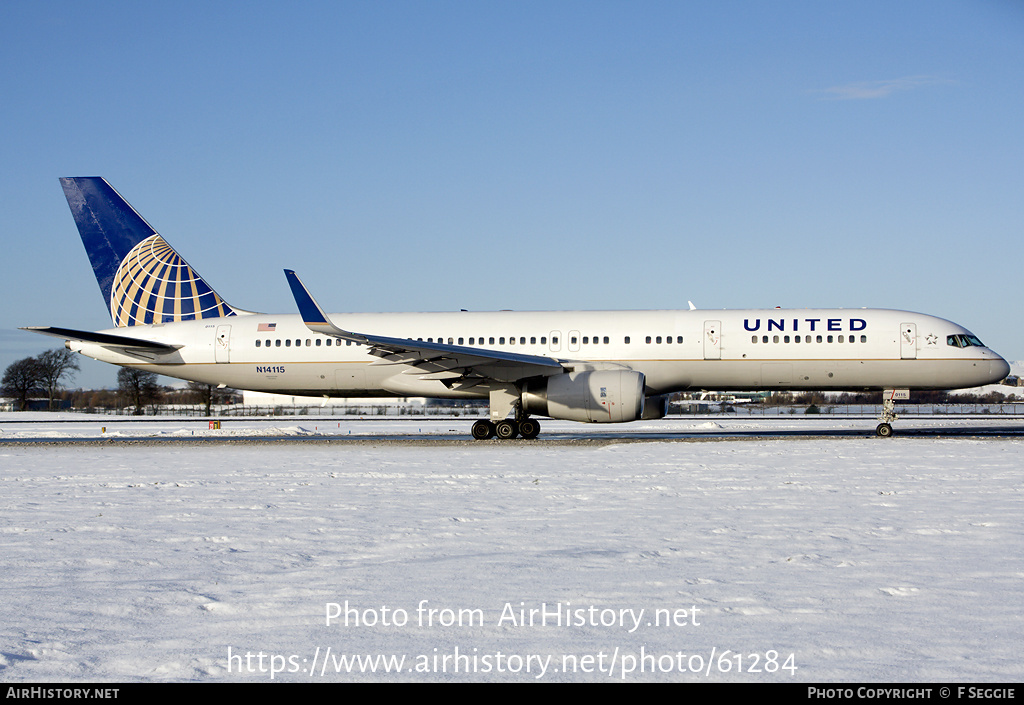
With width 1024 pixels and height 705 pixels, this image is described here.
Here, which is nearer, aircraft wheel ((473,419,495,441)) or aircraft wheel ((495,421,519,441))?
aircraft wheel ((495,421,519,441))

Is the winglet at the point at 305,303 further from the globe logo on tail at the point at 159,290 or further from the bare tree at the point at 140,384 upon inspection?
the bare tree at the point at 140,384

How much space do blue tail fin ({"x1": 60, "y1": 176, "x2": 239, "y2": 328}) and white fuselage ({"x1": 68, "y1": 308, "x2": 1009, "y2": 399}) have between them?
3115 millimetres

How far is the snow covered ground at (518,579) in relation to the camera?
3951 mm

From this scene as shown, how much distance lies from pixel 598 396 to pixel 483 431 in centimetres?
368

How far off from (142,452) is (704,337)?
1388cm

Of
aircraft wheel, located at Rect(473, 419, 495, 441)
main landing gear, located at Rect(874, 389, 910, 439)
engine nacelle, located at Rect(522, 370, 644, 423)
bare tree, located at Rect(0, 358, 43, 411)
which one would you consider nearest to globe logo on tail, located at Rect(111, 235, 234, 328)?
aircraft wheel, located at Rect(473, 419, 495, 441)

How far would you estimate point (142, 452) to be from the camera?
1867cm

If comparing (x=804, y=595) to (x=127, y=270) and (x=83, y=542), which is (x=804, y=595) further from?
(x=127, y=270)

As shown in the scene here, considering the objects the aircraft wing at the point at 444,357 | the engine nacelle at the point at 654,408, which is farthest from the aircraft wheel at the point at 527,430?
the engine nacelle at the point at 654,408

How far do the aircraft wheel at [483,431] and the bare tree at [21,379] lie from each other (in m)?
92.7

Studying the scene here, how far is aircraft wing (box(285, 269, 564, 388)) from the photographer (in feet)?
64.6

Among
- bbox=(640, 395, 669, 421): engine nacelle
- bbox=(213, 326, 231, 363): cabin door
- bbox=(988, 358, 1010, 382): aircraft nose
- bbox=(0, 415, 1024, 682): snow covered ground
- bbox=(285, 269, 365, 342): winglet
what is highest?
bbox=(285, 269, 365, 342): winglet

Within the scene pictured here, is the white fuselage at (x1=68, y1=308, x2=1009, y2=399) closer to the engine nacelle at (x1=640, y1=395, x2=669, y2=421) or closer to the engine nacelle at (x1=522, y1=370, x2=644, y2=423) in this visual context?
the engine nacelle at (x1=640, y1=395, x2=669, y2=421)

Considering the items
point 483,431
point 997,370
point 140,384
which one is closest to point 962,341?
point 997,370
